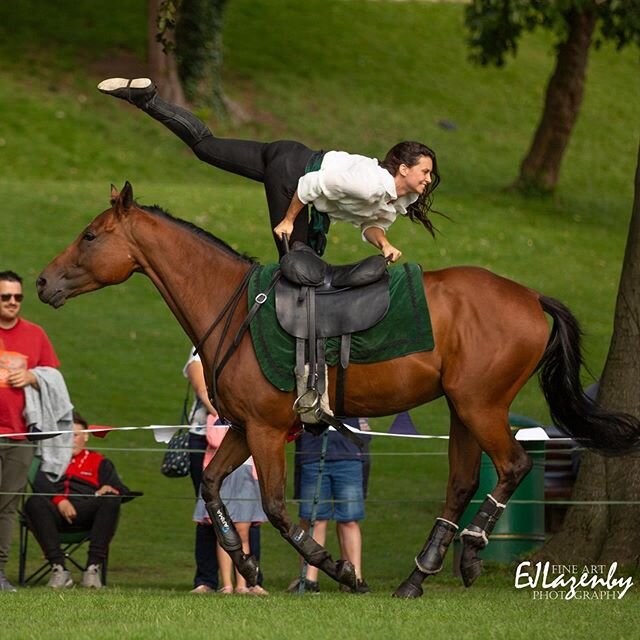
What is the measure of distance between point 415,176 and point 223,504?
211 cm

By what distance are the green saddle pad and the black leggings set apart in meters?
0.57

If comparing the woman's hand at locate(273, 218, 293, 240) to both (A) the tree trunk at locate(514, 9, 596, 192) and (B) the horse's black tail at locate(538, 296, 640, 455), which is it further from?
(A) the tree trunk at locate(514, 9, 596, 192)

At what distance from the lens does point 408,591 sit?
7727 millimetres

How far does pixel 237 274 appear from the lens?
25.8ft

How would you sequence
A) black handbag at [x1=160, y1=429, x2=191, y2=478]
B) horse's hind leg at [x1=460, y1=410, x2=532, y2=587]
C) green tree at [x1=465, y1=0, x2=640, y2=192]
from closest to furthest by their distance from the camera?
horse's hind leg at [x1=460, y1=410, x2=532, y2=587] → black handbag at [x1=160, y1=429, x2=191, y2=478] → green tree at [x1=465, y1=0, x2=640, y2=192]

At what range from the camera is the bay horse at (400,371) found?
7.49m

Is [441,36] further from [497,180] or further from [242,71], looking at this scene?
[497,180]

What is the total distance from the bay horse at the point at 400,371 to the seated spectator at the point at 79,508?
84.6 inches

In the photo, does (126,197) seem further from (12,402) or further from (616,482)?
(616,482)

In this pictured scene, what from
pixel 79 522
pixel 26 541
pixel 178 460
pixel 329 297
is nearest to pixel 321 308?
pixel 329 297

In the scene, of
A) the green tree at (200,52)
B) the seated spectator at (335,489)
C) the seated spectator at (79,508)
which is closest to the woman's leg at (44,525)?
the seated spectator at (79,508)

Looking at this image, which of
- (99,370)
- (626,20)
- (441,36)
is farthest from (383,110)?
(99,370)

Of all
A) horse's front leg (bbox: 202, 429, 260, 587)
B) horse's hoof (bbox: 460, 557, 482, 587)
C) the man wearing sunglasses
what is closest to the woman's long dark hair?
horse's front leg (bbox: 202, 429, 260, 587)

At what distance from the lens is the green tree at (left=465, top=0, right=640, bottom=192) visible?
20.9 meters
